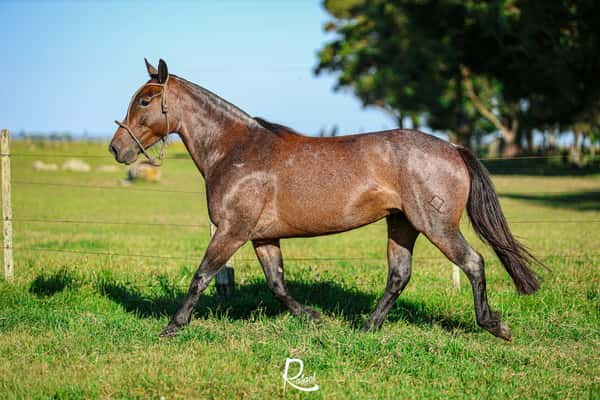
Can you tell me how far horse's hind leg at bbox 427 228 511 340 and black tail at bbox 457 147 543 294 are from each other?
12.6 inches

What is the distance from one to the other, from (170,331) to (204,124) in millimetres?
2113

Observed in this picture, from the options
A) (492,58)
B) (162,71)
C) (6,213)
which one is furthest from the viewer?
(492,58)

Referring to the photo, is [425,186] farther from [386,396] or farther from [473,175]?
[386,396]

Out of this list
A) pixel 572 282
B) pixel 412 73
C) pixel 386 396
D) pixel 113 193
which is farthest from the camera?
pixel 412 73

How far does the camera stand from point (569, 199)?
2291 centimetres

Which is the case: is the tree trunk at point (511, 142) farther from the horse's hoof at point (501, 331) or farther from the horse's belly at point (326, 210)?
the horse's belly at point (326, 210)

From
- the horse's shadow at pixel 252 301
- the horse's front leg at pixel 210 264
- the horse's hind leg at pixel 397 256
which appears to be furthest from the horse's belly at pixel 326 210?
the horse's shadow at pixel 252 301

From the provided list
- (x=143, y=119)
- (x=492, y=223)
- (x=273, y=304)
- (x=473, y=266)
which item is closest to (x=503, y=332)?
(x=473, y=266)

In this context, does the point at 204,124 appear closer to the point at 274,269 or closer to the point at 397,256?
the point at 274,269

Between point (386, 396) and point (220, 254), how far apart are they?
2221 mm

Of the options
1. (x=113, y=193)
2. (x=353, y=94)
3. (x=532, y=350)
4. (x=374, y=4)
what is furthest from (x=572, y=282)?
(x=353, y=94)

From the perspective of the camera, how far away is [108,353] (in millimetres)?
5539

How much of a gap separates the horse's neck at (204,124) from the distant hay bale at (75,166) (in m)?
32.1

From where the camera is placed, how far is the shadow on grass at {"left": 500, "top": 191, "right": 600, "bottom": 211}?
20797mm
